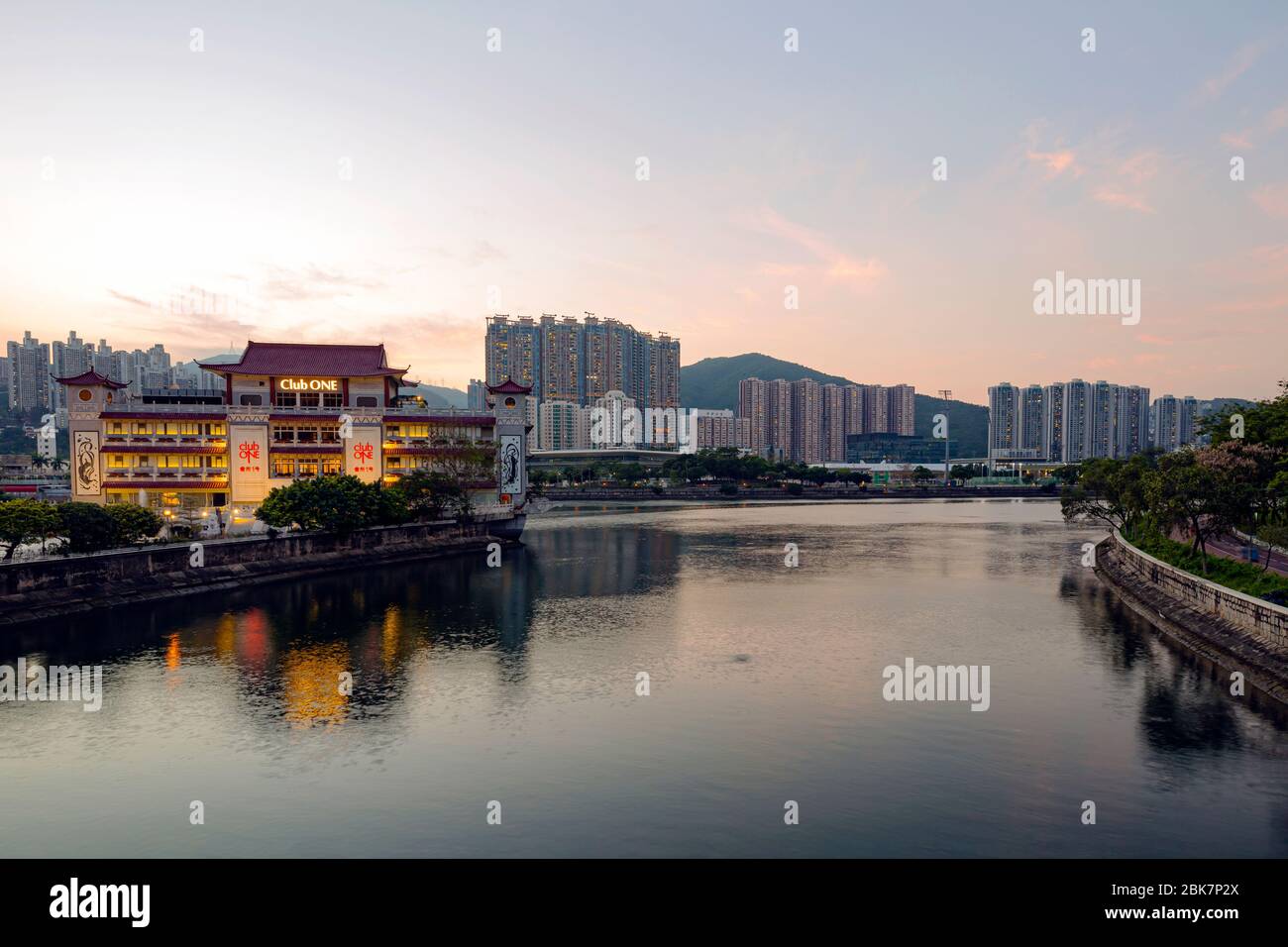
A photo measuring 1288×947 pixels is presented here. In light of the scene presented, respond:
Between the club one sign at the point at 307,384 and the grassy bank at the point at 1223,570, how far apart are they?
266 feet

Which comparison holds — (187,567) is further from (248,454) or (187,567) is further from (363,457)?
(363,457)

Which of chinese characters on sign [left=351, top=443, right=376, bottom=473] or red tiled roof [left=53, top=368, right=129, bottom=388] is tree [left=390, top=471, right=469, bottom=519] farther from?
red tiled roof [left=53, top=368, right=129, bottom=388]

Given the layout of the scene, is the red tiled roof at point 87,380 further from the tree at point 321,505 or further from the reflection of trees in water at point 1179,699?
the reflection of trees in water at point 1179,699

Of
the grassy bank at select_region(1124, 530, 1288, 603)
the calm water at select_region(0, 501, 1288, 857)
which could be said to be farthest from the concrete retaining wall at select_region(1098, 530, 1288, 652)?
the calm water at select_region(0, 501, 1288, 857)

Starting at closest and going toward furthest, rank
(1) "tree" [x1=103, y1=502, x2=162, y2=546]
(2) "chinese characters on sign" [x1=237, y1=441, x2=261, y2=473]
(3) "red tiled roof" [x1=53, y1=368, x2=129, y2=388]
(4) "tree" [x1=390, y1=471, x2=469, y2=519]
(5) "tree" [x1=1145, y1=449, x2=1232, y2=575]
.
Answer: (5) "tree" [x1=1145, y1=449, x2=1232, y2=575] < (1) "tree" [x1=103, y1=502, x2=162, y2=546] < (3) "red tiled roof" [x1=53, y1=368, x2=129, y2=388] < (4) "tree" [x1=390, y1=471, x2=469, y2=519] < (2) "chinese characters on sign" [x1=237, y1=441, x2=261, y2=473]

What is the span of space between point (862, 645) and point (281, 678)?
28.7m

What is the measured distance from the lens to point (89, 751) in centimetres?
2716

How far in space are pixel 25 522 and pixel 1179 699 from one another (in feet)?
199

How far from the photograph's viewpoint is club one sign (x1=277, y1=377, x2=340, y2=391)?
90500 millimetres

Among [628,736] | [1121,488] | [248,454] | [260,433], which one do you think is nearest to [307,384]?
[260,433]

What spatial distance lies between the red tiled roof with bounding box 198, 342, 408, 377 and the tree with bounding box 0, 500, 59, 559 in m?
42.6

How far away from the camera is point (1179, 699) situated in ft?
107
